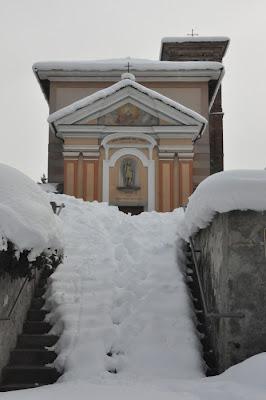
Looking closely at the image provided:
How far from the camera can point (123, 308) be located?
7414 mm

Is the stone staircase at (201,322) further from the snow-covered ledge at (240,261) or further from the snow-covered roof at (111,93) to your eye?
the snow-covered roof at (111,93)

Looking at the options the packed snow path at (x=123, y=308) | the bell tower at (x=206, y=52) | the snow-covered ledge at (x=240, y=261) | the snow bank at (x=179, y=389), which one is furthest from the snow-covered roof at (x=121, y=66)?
the snow bank at (x=179, y=389)

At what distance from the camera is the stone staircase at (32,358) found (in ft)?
20.3

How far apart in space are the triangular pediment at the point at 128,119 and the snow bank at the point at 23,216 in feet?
39.9

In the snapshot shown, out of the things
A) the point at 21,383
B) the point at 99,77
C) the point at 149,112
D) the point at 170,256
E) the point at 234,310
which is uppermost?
the point at 99,77

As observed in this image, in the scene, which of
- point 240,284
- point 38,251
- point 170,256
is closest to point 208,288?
point 240,284

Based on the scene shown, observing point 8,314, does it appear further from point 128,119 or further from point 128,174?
point 128,119

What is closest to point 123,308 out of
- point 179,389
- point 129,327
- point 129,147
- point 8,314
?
point 129,327

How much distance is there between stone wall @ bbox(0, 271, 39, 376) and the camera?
6.08 meters

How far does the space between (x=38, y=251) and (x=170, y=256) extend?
342 cm

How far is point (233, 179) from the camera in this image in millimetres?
6207

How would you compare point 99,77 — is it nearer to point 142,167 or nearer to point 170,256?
point 142,167

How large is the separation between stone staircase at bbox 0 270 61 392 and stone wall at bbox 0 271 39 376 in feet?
0.35

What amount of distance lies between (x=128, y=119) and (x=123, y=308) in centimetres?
1195
